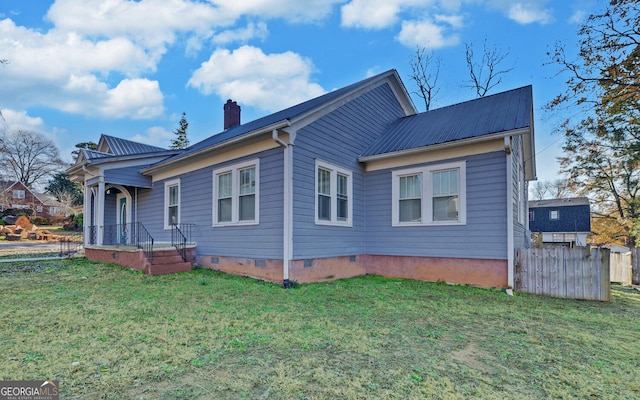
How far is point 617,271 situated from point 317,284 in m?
10.8

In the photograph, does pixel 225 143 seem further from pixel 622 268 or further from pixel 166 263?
pixel 622 268

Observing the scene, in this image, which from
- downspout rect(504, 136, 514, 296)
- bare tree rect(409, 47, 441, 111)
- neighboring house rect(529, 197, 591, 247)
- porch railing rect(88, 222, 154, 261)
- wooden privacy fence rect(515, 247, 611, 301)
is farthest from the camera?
neighboring house rect(529, 197, 591, 247)

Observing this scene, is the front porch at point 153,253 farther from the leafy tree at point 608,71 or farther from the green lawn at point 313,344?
the leafy tree at point 608,71

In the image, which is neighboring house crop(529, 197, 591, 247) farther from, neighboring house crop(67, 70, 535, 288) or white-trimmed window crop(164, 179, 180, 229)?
white-trimmed window crop(164, 179, 180, 229)

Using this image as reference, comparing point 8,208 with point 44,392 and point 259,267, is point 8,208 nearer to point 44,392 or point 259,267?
point 259,267

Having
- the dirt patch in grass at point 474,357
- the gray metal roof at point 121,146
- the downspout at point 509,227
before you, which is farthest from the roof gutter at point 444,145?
the gray metal roof at point 121,146

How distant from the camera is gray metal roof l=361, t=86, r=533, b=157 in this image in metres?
7.79

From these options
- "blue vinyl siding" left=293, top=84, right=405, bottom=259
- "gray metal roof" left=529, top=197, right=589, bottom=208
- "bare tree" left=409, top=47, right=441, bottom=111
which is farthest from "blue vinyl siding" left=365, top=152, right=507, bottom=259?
"gray metal roof" left=529, top=197, right=589, bottom=208

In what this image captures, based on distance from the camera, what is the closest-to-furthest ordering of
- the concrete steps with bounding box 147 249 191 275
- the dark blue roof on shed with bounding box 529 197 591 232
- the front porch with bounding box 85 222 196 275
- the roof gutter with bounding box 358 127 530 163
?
1. the roof gutter with bounding box 358 127 530 163
2. the concrete steps with bounding box 147 249 191 275
3. the front porch with bounding box 85 222 196 275
4. the dark blue roof on shed with bounding box 529 197 591 232

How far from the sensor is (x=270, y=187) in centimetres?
789

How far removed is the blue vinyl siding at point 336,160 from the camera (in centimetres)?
775

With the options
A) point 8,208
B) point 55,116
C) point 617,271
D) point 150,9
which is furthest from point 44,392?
point 8,208

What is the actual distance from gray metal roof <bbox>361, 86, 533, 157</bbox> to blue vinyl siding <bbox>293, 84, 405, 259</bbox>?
1.76ft

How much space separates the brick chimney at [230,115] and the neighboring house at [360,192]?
17.0 feet
